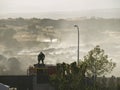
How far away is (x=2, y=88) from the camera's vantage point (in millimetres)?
41562

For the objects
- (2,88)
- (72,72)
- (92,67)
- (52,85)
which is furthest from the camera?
(92,67)

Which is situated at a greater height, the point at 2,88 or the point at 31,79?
the point at 2,88

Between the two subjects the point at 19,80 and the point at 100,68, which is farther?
the point at 100,68

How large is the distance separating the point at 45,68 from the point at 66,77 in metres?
11.9

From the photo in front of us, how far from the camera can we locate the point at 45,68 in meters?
88.5

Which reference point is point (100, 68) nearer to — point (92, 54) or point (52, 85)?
point (92, 54)

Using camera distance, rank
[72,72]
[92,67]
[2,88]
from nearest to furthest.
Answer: [2,88]
[72,72]
[92,67]

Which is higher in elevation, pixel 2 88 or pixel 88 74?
pixel 2 88

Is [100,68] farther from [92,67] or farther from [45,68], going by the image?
[45,68]

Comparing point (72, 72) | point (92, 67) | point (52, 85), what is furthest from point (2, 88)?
point (92, 67)

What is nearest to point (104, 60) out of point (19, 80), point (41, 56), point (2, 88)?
point (41, 56)

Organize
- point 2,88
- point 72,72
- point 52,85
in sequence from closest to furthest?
1. point 2,88
2. point 72,72
3. point 52,85

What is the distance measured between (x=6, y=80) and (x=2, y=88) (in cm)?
4033

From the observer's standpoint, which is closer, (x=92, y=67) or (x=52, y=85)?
(x=52, y=85)
